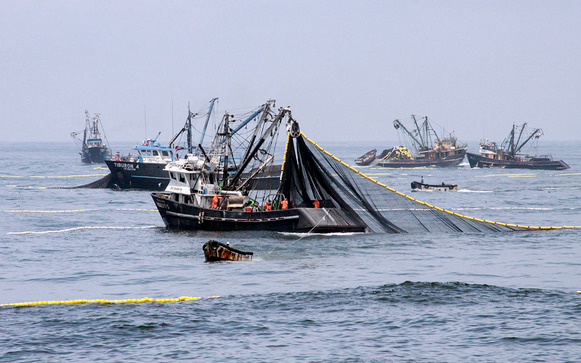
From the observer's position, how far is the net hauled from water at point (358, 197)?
143ft

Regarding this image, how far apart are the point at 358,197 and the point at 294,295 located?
558 inches

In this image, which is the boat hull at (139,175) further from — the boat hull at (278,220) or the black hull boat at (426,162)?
the black hull boat at (426,162)

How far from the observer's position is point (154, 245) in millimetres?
46219

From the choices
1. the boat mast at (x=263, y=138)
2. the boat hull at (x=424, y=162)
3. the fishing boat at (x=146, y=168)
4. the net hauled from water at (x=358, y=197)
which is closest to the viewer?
the net hauled from water at (x=358, y=197)

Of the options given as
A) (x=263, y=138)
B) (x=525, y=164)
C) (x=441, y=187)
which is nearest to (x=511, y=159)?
(x=525, y=164)

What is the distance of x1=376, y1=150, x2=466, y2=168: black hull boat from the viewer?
490ft

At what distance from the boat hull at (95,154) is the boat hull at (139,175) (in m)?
76.5

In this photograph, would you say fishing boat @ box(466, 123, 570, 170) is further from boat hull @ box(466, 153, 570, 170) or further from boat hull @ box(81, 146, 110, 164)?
boat hull @ box(81, 146, 110, 164)

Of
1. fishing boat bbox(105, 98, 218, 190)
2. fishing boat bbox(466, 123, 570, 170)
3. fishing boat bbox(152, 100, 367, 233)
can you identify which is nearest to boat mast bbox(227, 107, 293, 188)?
fishing boat bbox(152, 100, 367, 233)

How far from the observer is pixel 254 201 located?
49688 mm

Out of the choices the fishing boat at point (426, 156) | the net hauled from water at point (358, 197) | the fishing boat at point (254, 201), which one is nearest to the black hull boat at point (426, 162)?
the fishing boat at point (426, 156)

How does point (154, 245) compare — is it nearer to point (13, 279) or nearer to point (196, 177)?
point (196, 177)

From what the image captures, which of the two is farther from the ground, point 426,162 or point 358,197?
point 426,162

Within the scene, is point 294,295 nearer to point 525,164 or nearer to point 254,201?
point 254,201
